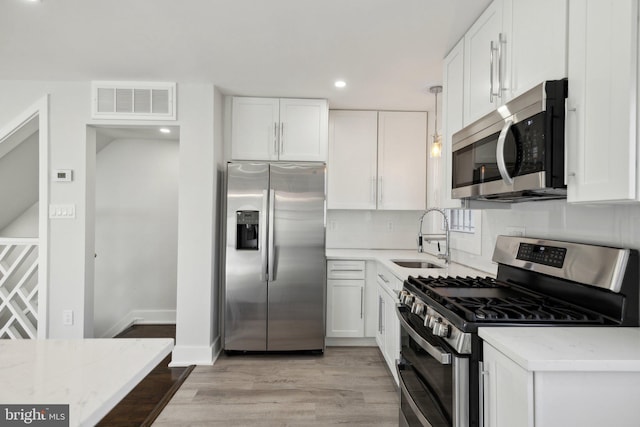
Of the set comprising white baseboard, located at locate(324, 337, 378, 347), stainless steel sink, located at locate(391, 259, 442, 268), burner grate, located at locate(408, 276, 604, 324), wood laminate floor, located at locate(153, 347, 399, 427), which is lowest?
wood laminate floor, located at locate(153, 347, 399, 427)

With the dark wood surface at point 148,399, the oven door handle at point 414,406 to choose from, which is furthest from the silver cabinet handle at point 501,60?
the dark wood surface at point 148,399

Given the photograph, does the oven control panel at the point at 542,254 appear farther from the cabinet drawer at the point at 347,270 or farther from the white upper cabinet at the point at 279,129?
the white upper cabinet at the point at 279,129

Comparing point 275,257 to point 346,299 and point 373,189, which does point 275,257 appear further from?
point 373,189

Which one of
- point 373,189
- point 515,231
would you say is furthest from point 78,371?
point 373,189

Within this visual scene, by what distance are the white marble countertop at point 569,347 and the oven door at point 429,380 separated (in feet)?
0.62

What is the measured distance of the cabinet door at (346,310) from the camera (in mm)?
3605

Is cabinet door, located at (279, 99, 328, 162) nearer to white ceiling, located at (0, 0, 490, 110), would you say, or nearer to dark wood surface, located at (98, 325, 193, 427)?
white ceiling, located at (0, 0, 490, 110)

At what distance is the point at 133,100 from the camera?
321cm

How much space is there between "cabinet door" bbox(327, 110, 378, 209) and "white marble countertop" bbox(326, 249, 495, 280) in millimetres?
503

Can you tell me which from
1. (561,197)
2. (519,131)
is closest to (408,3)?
(519,131)

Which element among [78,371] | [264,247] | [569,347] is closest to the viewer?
[78,371]

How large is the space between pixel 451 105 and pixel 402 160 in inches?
59.8

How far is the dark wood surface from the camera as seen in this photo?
94.7 inches

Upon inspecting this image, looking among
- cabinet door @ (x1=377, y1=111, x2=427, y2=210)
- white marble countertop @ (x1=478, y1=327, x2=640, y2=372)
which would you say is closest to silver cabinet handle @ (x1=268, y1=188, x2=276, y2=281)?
cabinet door @ (x1=377, y1=111, x2=427, y2=210)
